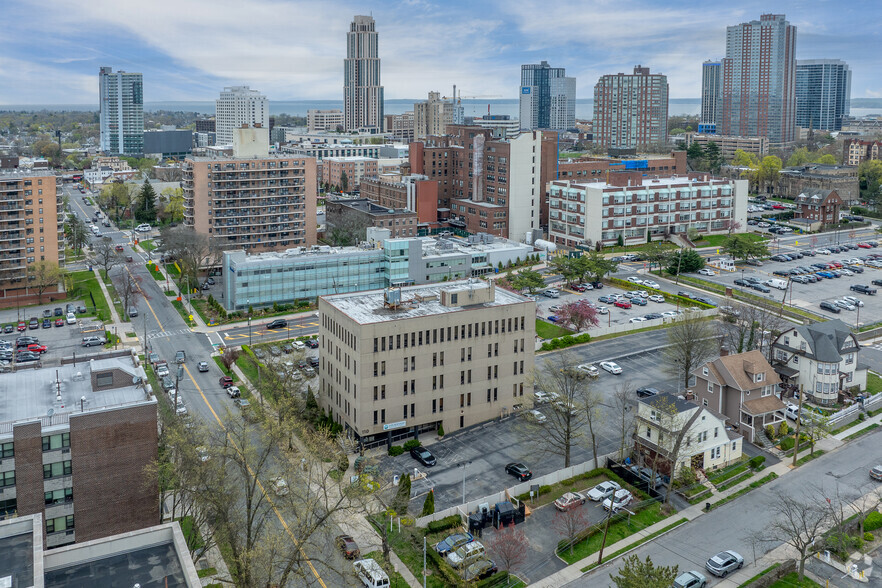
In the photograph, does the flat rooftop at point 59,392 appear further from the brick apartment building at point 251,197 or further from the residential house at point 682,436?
the brick apartment building at point 251,197

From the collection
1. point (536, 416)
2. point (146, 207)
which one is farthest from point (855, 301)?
point (146, 207)

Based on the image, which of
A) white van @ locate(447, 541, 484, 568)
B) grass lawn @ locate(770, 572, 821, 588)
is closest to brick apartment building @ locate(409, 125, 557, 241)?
white van @ locate(447, 541, 484, 568)

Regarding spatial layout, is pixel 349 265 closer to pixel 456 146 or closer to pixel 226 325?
pixel 226 325

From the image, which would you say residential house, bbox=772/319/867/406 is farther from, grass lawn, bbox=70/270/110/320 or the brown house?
grass lawn, bbox=70/270/110/320

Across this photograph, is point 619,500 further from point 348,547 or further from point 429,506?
point 348,547

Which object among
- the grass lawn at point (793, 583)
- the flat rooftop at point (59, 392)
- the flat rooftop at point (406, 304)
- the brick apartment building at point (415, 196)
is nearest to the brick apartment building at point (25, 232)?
the flat rooftop at point (59, 392)

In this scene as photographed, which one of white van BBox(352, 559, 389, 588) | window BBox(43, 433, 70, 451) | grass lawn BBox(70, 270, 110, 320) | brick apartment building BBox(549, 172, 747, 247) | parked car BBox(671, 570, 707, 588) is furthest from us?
brick apartment building BBox(549, 172, 747, 247)

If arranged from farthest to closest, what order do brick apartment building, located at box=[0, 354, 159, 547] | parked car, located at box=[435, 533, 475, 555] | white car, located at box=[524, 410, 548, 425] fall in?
white car, located at box=[524, 410, 548, 425], parked car, located at box=[435, 533, 475, 555], brick apartment building, located at box=[0, 354, 159, 547]
